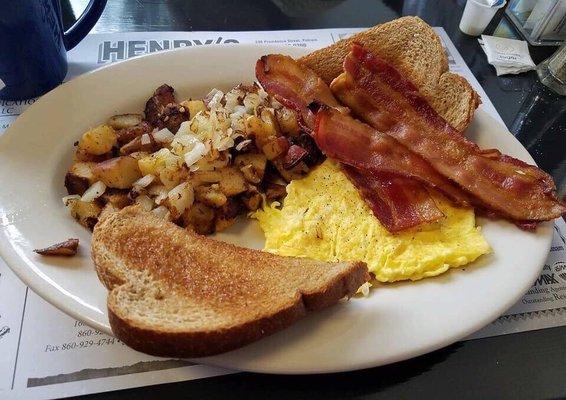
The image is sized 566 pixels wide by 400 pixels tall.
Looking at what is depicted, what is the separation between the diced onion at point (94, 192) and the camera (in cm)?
131

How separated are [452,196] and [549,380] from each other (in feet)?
1.77

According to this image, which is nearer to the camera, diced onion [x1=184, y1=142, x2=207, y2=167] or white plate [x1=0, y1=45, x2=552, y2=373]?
white plate [x1=0, y1=45, x2=552, y2=373]

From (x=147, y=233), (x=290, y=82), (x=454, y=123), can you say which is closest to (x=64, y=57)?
(x=290, y=82)

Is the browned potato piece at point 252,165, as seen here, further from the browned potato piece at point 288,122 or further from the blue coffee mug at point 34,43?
the blue coffee mug at point 34,43

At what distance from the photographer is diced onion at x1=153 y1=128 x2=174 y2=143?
1437 mm

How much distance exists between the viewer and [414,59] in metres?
1.68

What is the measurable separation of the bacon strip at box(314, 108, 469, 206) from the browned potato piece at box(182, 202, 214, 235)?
403mm

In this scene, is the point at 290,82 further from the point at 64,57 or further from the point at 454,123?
the point at 64,57

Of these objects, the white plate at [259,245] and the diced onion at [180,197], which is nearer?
the white plate at [259,245]

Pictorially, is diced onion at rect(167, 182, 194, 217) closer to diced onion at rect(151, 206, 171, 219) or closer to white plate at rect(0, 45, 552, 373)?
diced onion at rect(151, 206, 171, 219)

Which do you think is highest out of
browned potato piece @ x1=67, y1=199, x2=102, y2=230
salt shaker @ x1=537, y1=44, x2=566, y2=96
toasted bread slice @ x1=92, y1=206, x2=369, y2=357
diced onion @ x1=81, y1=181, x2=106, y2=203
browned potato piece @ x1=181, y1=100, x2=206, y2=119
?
salt shaker @ x1=537, y1=44, x2=566, y2=96

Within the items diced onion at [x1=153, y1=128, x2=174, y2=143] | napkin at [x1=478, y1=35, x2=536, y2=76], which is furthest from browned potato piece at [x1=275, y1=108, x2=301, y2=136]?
napkin at [x1=478, y1=35, x2=536, y2=76]

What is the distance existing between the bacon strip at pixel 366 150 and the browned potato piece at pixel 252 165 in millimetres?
189

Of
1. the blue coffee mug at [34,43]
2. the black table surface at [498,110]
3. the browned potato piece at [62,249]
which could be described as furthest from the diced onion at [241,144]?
the blue coffee mug at [34,43]
